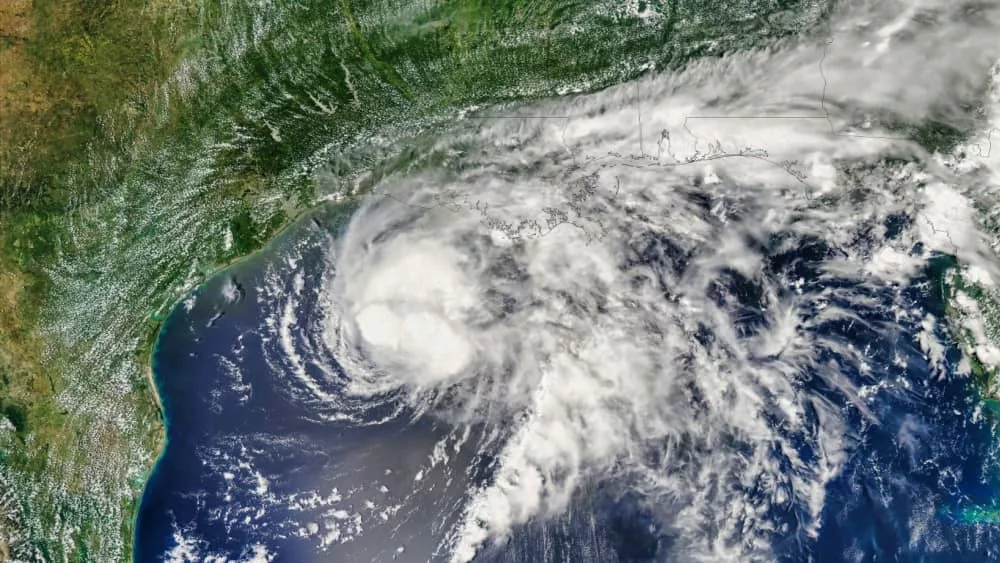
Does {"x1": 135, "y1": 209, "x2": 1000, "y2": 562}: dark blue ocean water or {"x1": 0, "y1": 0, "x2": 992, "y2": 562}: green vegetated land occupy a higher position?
{"x1": 0, "y1": 0, "x2": 992, "y2": 562}: green vegetated land

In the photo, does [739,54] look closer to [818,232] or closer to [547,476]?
[818,232]

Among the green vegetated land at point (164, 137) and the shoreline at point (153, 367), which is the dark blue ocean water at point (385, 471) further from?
the green vegetated land at point (164, 137)

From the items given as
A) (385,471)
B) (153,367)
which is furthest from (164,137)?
(385,471)

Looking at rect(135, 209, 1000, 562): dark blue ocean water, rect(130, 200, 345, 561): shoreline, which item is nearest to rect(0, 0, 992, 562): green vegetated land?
rect(130, 200, 345, 561): shoreline

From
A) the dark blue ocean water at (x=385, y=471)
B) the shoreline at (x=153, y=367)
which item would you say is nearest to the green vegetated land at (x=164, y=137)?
the shoreline at (x=153, y=367)

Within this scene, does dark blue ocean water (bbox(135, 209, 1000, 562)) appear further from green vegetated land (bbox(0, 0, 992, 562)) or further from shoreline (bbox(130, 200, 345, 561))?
green vegetated land (bbox(0, 0, 992, 562))

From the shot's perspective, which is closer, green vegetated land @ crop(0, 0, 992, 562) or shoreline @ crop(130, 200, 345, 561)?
green vegetated land @ crop(0, 0, 992, 562)

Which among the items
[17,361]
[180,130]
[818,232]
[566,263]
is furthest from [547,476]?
[17,361]
